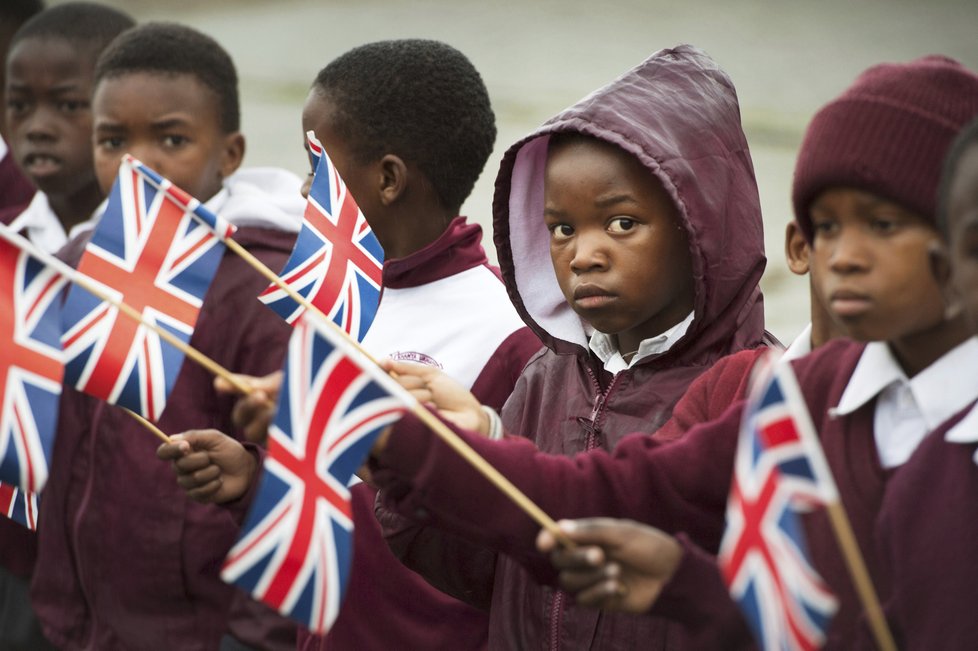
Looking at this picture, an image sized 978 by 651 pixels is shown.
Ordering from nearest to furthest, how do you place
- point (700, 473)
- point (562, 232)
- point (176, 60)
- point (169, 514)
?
point (700, 473) → point (562, 232) → point (169, 514) → point (176, 60)

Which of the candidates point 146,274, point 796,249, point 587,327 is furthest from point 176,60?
point 796,249

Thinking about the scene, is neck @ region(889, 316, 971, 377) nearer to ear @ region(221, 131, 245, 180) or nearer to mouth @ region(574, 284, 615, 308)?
mouth @ region(574, 284, 615, 308)

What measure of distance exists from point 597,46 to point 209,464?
7666 mm

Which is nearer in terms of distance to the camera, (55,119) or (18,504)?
(18,504)

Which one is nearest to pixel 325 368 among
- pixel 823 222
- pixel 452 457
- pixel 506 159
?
pixel 452 457

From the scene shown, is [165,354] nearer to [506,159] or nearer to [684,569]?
[506,159]

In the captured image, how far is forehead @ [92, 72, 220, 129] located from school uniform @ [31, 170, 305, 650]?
390 millimetres

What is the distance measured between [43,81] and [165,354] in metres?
2.55

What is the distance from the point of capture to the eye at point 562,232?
3.04 meters

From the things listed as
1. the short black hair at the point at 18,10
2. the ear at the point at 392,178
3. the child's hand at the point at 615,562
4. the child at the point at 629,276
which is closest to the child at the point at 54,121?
the short black hair at the point at 18,10

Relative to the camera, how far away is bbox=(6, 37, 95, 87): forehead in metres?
5.18

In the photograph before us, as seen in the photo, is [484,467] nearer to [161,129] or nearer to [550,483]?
[550,483]

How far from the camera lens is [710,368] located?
2.89m

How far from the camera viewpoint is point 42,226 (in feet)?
16.5
